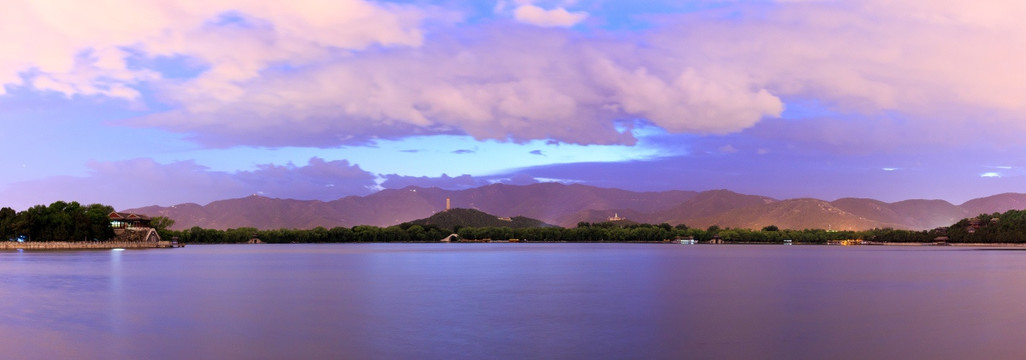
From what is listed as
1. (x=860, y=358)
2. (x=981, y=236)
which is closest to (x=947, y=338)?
(x=860, y=358)

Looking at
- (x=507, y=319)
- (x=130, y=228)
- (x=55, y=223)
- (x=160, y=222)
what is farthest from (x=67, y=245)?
(x=507, y=319)

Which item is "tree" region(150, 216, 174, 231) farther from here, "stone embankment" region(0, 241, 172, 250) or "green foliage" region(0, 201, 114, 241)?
"green foliage" region(0, 201, 114, 241)

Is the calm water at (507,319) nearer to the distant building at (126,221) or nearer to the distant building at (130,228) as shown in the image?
the distant building at (130,228)

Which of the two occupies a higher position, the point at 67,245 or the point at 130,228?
the point at 130,228

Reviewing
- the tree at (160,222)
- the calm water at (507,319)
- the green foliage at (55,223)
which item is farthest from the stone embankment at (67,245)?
the calm water at (507,319)

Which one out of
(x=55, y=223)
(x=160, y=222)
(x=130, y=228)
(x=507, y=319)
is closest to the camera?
(x=507, y=319)

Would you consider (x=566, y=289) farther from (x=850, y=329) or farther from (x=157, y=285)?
(x=157, y=285)

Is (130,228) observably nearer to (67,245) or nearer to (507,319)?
(67,245)

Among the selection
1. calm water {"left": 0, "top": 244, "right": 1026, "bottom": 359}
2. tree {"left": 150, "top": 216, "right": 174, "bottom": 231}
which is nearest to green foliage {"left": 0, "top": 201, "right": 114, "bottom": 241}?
tree {"left": 150, "top": 216, "right": 174, "bottom": 231}

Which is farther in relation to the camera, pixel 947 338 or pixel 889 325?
pixel 889 325

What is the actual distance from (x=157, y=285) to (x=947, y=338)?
3687 centimetres

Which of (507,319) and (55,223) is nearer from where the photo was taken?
(507,319)

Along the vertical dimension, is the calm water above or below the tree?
below

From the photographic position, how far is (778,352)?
780 inches
